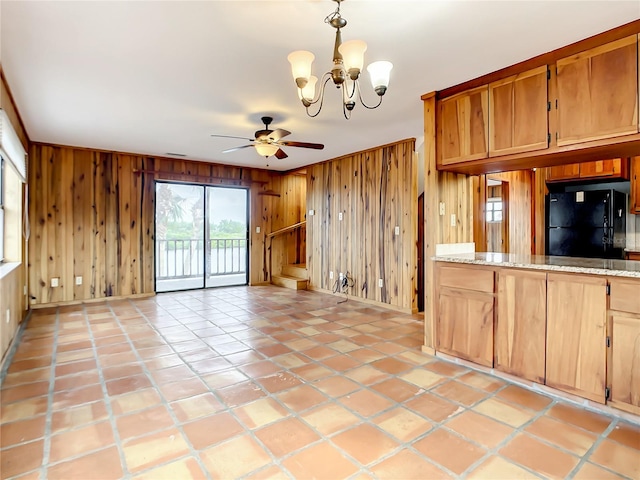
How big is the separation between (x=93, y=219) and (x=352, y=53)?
5.34m

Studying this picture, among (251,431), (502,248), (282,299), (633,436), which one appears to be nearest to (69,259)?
(282,299)

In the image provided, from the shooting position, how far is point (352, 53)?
6.18ft

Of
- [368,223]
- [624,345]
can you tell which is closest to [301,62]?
[624,345]

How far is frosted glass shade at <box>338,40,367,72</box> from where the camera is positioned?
6.13 feet

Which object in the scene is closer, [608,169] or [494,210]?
[608,169]

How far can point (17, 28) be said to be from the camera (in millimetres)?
2188

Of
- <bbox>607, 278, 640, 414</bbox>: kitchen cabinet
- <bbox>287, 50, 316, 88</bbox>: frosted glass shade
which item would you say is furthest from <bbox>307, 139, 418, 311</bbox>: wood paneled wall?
<bbox>287, 50, 316, 88</bbox>: frosted glass shade

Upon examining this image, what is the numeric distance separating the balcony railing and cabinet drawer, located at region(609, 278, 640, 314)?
6.04m

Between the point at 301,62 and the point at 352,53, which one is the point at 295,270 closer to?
the point at 301,62

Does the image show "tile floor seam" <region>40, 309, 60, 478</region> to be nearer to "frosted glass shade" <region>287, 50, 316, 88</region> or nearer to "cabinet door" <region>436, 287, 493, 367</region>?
"frosted glass shade" <region>287, 50, 316, 88</region>

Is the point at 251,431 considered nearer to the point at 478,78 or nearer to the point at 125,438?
the point at 125,438

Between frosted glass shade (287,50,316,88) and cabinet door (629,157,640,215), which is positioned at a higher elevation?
frosted glass shade (287,50,316,88)

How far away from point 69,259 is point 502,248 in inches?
283

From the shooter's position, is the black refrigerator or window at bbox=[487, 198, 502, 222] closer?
the black refrigerator
